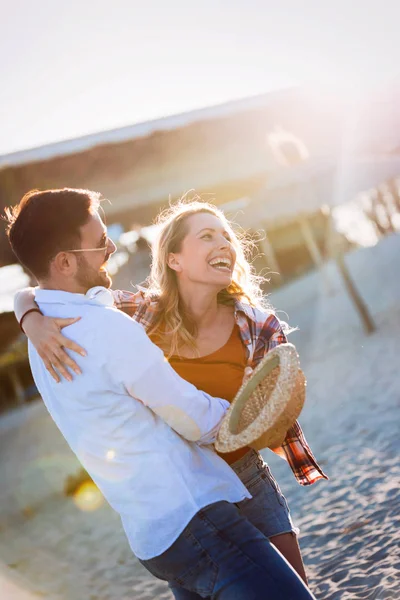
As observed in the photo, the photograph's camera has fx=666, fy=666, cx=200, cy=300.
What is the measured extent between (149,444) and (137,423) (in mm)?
55

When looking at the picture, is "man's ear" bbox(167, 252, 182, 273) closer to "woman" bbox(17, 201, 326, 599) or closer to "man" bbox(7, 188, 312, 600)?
"woman" bbox(17, 201, 326, 599)

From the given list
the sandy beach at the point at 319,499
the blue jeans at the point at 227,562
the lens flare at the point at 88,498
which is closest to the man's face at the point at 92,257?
the blue jeans at the point at 227,562

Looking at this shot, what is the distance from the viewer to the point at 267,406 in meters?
1.69

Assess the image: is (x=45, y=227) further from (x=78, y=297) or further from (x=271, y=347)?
(x=271, y=347)

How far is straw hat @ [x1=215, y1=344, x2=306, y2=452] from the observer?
165cm

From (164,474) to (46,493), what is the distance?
7.19 metres

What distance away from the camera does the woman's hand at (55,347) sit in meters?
1.54

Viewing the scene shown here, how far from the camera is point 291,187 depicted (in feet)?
34.4

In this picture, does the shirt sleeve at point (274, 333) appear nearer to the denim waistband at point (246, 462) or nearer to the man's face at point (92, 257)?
the denim waistband at point (246, 462)

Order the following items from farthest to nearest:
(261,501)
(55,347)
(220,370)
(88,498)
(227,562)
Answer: (88,498) < (220,370) < (261,501) < (55,347) < (227,562)

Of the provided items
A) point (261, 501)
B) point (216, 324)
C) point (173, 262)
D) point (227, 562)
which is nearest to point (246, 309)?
point (216, 324)

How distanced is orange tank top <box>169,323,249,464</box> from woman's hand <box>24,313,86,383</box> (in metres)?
0.63

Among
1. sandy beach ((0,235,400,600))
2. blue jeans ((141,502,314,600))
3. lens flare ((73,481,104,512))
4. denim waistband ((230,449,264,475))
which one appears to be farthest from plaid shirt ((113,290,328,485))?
lens flare ((73,481,104,512))

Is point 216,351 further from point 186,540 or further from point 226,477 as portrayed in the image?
point 186,540
